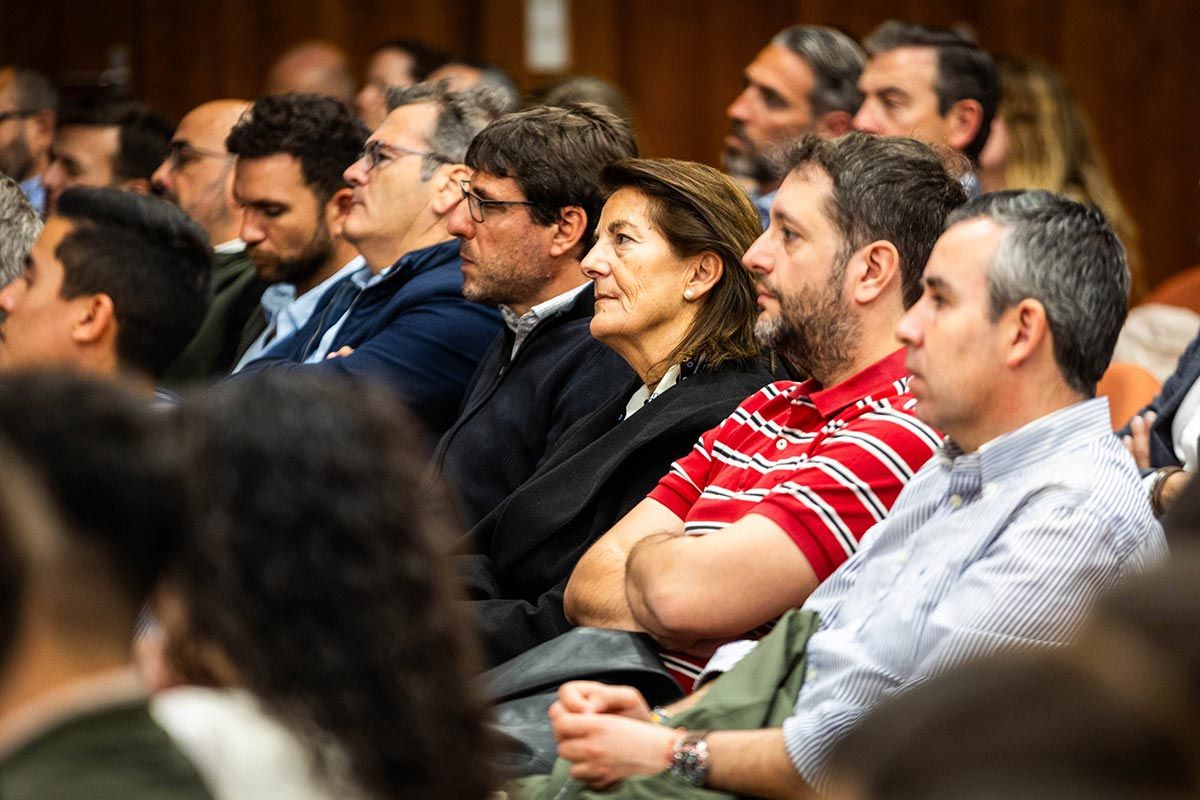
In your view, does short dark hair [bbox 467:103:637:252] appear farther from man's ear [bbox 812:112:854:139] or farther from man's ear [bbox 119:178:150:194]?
man's ear [bbox 119:178:150:194]

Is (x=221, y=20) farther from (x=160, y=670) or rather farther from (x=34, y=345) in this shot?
(x=160, y=670)

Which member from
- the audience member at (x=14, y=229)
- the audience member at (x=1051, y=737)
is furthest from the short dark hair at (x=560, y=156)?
the audience member at (x=1051, y=737)

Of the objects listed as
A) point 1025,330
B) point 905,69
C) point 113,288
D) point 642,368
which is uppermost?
point 1025,330

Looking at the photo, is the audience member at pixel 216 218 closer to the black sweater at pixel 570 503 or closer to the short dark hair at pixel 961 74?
the black sweater at pixel 570 503

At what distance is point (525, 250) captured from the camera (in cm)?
321

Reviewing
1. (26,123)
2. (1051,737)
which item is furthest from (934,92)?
(1051,737)

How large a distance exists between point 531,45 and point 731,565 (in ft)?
15.2

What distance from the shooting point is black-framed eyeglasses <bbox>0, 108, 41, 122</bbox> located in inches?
216

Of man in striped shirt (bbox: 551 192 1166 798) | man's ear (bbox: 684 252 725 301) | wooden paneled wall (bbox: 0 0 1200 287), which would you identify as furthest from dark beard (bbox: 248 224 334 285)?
wooden paneled wall (bbox: 0 0 1200 287)

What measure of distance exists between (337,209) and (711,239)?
1.55 meters

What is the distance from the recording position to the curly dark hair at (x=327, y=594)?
1.20m

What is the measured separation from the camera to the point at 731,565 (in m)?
2.15

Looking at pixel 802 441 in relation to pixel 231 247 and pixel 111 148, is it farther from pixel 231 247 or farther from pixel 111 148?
pixel 111 148

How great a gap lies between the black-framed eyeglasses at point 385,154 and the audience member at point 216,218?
0.61m
